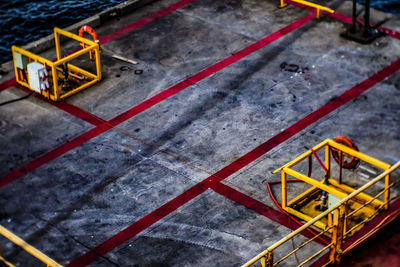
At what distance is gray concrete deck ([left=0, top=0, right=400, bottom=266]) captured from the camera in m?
15.9

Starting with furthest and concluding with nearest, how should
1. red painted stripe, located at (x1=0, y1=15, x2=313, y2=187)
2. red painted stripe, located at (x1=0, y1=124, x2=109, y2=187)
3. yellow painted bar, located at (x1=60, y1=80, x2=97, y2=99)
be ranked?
yellow painted bar, located at (x1=60, y1=80, x2=97, y2=99) < red painted stripe, located at (x1=0, y1=15, x2=313, y2=187) < red painted stripe, located at (x1=0, y1=124, x2=109, y2=187)

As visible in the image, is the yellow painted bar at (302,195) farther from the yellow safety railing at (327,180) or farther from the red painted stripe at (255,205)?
the red painted stripe at (255,205)

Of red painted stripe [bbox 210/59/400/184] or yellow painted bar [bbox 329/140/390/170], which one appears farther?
red painted stripe [bbox 210/59/400/184]

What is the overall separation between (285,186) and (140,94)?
636 centimetres

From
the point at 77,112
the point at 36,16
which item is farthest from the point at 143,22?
the point at 36,16

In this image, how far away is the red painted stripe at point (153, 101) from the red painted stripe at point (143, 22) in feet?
11.7

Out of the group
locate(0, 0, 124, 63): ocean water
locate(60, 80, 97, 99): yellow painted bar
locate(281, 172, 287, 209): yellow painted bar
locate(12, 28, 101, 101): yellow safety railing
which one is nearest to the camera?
locate(281, 172, 287, 209): yellow painted bar

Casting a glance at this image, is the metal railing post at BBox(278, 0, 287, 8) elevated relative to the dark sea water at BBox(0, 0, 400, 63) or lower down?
elevated

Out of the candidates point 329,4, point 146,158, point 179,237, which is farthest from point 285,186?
point 329,4

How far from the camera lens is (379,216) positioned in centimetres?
1320

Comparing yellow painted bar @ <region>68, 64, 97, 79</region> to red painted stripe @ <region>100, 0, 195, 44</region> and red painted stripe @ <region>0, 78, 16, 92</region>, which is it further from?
red painted stripe @ <region>100, 0, 195, 44</region>

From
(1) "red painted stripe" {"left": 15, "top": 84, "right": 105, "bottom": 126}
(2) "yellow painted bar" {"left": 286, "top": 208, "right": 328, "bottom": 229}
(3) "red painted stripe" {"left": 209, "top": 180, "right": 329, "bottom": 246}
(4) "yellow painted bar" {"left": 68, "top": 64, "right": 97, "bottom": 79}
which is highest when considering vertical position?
(4) "yellow painted bar" {"left": 68, "top": 64, "right": 97, "bottom": 79}

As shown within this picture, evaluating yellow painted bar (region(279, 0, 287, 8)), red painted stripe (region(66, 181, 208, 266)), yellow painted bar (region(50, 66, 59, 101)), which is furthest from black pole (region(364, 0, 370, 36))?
yellow painted bar (region(50, 66, 59, 101))

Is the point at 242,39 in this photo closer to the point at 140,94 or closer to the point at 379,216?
the point at 140,94
